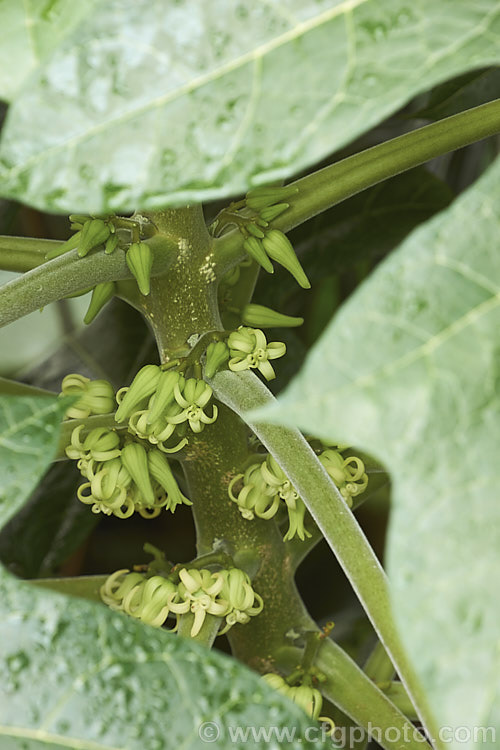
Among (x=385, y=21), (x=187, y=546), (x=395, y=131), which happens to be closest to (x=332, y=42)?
(x=385, y=21)

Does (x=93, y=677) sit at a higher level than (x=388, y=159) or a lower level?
lower

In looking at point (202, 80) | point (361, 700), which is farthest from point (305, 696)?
point (202, 80)

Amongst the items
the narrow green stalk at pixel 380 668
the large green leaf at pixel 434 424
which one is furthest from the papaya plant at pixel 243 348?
the narrow green stalk at pixel 380 668

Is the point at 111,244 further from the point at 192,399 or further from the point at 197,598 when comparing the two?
the point at 197,598

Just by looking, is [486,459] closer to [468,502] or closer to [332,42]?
[468,502]

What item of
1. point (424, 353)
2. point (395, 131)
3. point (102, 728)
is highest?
point (395, 131)

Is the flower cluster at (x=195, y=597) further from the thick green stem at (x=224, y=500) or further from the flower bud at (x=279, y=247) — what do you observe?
the flower bud at (x=279, y=247)
